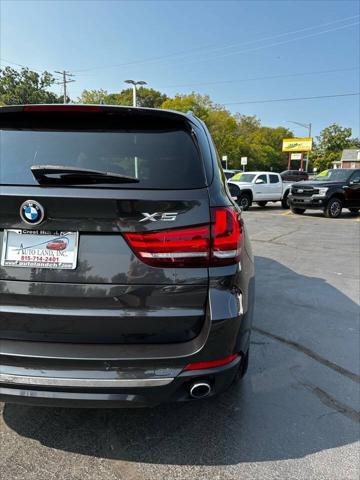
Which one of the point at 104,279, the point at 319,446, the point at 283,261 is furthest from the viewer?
the point at 283,261

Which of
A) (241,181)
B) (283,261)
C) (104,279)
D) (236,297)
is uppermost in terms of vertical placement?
(241,181)

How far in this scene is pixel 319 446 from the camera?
2336 millimetres

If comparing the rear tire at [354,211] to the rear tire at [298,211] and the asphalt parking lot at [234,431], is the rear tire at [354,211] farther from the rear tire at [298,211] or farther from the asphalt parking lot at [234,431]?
the asphalt parking lot at [234,431]

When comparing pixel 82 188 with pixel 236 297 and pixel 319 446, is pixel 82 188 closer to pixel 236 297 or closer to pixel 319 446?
pixel 236 297

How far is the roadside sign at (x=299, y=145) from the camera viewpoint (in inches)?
2527

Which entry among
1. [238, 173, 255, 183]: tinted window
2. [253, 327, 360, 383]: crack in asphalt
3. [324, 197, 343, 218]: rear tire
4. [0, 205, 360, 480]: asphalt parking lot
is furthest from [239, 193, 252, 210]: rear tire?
[0, 205, 360, 480]: asphalt parking lot

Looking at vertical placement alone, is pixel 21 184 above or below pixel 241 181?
below

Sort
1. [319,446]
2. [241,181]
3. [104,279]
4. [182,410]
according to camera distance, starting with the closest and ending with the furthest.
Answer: [104,279], [319,446], [182,410], [241,181]

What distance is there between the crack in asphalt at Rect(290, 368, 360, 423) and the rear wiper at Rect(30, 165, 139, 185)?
2127mm

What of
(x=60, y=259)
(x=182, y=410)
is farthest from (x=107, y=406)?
(x=182, y=410)

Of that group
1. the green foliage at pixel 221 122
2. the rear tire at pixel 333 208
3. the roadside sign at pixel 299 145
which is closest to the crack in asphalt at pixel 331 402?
the rear tire at pixel 333 208

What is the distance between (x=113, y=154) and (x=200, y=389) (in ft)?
4.32

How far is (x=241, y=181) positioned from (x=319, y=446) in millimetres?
17067

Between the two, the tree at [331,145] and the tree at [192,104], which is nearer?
the tree at [192,104]
